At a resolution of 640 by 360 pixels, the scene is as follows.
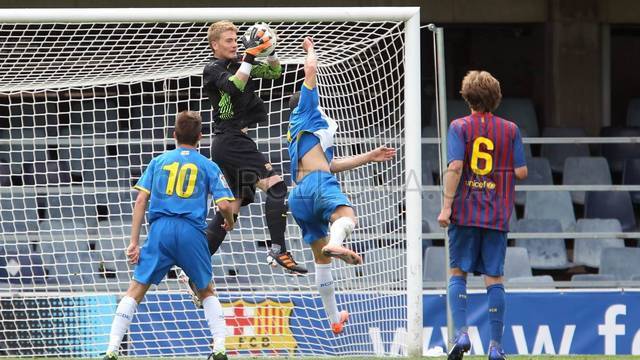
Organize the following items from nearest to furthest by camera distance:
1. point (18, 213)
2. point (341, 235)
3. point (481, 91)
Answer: point (481, 91) < point (341, 235) < point (18, 213)

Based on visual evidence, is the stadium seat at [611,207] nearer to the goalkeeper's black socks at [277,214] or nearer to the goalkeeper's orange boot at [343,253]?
the goalkeeper's black socks at [277,214]

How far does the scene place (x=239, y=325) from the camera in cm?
916

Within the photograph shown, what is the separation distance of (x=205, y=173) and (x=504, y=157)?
1574mm

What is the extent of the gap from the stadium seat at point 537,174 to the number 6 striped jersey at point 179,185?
6.09 m

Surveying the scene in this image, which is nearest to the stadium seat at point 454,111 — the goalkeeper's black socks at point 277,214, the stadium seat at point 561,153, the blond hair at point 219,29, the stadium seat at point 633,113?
the stadium seat at point 561,153

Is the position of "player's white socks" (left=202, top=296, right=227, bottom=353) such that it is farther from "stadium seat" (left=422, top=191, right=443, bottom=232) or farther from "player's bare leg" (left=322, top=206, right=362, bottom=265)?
"stadium seat" (left=422, top=191, right=443, bottom=232)

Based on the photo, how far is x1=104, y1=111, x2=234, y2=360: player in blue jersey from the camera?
255 inches

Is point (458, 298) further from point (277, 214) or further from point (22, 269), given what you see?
point (22, 269)

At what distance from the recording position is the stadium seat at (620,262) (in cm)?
1101

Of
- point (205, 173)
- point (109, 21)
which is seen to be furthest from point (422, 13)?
point (205, 173)

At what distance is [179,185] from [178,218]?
0.18 meters

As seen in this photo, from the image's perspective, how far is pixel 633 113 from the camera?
44.5ft

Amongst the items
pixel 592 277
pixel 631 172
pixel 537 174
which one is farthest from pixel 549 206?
pixel 592 277

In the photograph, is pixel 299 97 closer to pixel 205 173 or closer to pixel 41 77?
pixel 205 173
